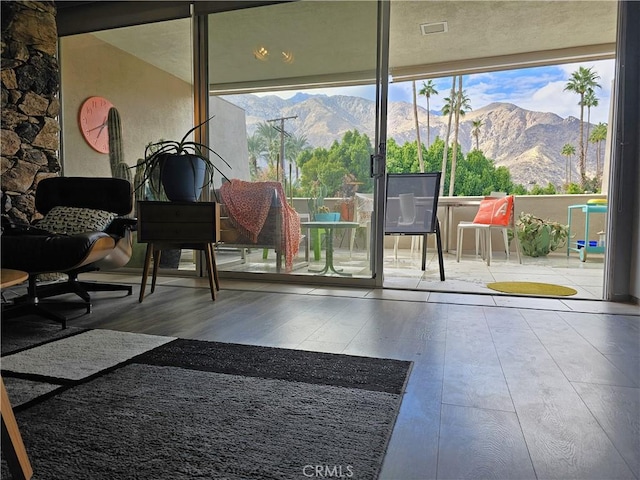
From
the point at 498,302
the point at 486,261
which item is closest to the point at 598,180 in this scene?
the point at 486,261

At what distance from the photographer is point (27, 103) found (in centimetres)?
341

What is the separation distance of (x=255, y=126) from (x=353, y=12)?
1139mm

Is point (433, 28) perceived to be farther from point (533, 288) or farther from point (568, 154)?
point (568, 154)

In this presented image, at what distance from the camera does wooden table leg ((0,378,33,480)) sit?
797 mm

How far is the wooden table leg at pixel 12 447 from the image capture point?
2.62 feet

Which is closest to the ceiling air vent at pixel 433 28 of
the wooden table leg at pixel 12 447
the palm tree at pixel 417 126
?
the palm tree at pixel 417 126

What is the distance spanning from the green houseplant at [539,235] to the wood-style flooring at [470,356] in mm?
2968

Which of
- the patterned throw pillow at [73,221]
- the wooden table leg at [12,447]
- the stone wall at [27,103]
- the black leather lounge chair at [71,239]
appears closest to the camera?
the wooden table leg at [12,447]

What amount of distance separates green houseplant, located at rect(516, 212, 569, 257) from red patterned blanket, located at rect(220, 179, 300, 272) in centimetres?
340

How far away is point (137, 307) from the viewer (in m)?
2.54

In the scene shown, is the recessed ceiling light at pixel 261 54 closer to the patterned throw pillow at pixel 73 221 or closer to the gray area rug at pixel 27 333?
the patterned throw pillow at pixel 73 221

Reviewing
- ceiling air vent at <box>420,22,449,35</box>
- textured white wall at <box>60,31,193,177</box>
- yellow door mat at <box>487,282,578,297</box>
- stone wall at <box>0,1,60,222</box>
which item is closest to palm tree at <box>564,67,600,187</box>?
ceiling air vent at <box>420,22,449,35</box>

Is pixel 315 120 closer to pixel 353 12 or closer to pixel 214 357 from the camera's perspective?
pixel 353 12

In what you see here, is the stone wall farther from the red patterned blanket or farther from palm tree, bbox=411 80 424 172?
palm tree, bbox=411 80 424 172
